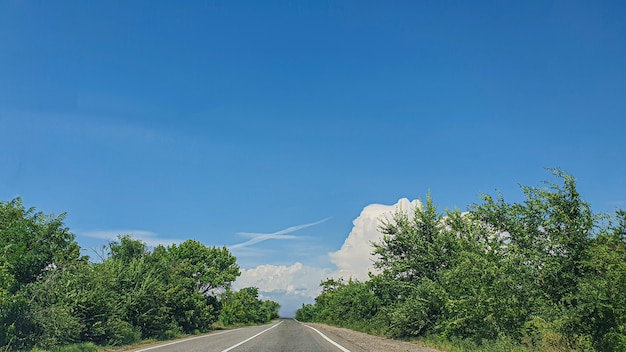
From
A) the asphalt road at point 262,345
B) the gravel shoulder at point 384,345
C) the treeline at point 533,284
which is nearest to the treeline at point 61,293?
the asphalt road at point 262,345

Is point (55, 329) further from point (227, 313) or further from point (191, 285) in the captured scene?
point (227, 313)

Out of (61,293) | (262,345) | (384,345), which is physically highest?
(61,293)

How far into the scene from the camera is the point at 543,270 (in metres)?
14.5

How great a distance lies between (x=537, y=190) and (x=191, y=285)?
34.4 metres

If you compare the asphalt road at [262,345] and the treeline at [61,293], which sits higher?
the treeline at [61,293]

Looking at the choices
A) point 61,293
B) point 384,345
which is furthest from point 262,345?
point 61,293

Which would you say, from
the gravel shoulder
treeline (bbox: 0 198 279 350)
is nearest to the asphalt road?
the gravel shoulder

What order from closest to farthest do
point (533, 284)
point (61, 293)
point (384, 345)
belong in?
point (533, 284), point (61, 293), point (384, 345)

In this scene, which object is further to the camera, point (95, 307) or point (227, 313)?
point (227, 313)

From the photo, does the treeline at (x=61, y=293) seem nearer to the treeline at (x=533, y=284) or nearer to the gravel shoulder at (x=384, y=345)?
the gravel shoulder at (x=384, y=345)

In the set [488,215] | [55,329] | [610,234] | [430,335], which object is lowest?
[430,335]

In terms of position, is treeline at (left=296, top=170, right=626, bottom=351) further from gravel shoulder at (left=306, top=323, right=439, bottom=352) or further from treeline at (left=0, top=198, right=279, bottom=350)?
treeline at (left=0, top=198, right=279, bottom=350)

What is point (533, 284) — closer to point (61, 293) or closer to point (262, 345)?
point (262, 345)

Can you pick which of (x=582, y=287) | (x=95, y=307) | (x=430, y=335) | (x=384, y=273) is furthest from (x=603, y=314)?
(x=95, y=307)
